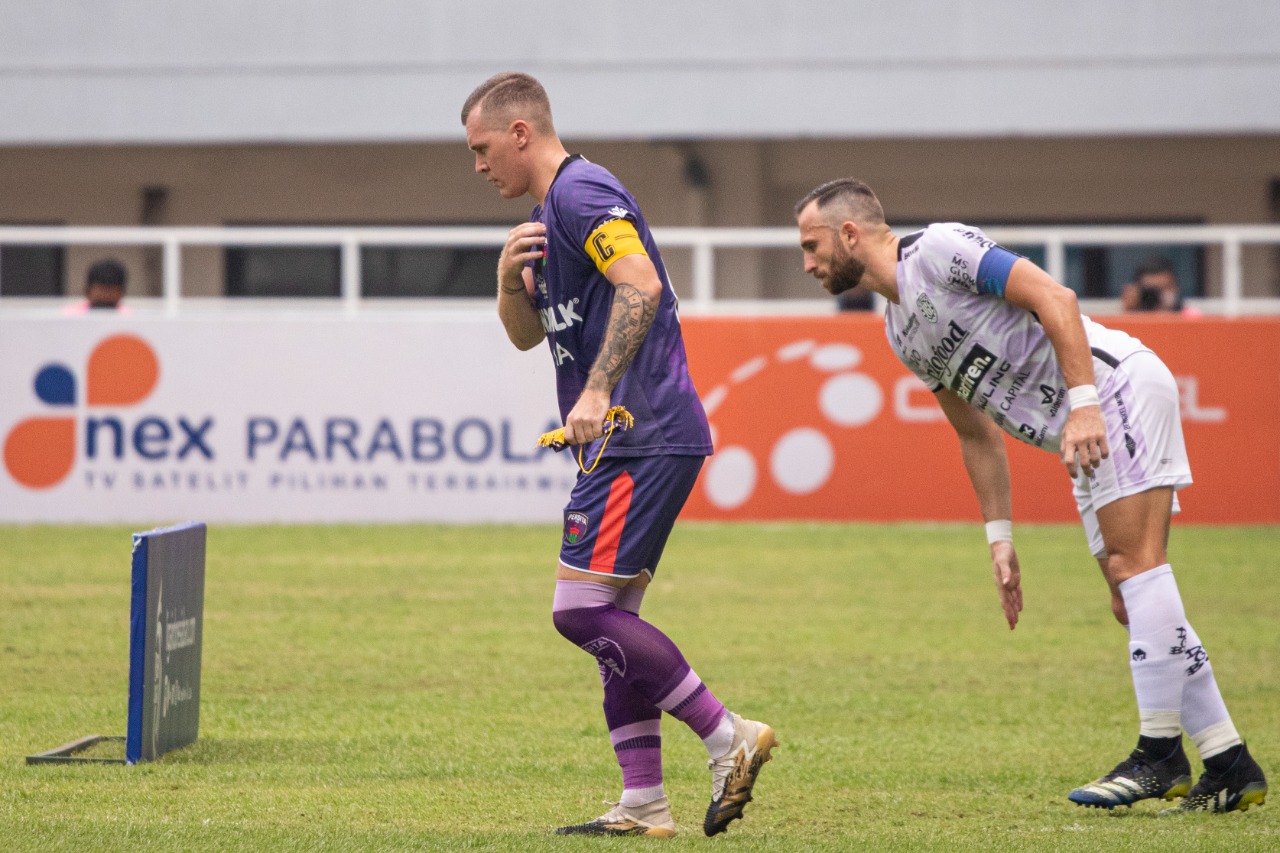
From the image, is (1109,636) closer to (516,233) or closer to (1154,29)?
(516,233)

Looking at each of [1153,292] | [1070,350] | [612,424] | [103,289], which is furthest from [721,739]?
[103,289]

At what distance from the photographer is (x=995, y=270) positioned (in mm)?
5223

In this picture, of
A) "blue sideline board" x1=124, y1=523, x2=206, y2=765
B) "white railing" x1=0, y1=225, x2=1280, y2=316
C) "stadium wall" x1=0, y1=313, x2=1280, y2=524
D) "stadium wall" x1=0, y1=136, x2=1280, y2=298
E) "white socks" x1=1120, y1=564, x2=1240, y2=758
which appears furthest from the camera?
"stadium wall" x1=0, y1=136, x2=1280, y2=298

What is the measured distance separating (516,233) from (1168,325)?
10.2 m

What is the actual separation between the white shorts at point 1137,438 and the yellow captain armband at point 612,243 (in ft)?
4.80

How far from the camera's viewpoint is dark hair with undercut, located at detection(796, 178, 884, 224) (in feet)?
17.7

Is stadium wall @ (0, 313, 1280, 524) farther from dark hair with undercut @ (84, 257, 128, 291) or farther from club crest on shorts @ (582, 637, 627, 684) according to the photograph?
club crest on shorts @ (582, 637, 627, 684)

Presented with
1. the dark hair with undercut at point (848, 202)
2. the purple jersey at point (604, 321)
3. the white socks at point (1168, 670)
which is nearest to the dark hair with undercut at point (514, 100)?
the purple jersey at point (604, 321)

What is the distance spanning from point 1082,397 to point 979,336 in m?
0.43

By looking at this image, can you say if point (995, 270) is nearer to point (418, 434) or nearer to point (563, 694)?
point (563, 694)

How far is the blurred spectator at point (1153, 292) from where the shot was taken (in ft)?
48.7

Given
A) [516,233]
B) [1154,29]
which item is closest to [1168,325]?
[1154,29]

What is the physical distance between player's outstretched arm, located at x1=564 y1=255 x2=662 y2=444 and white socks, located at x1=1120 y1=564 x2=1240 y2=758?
1.65 meters

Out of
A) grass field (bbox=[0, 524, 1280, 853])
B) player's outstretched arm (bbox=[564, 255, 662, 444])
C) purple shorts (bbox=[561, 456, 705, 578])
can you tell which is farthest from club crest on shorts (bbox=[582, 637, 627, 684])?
player's outstretched arm (bbox=[564, 255, 662, 444])
